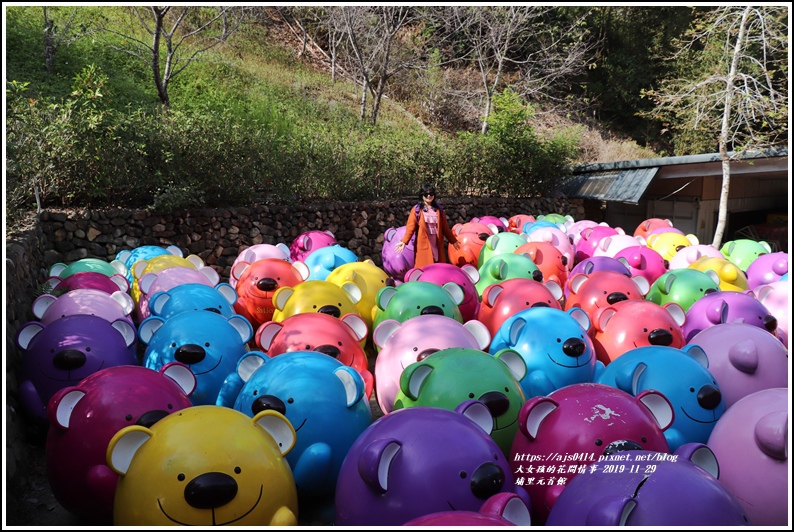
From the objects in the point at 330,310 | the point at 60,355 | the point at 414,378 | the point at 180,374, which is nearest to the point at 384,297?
the point at 330,310

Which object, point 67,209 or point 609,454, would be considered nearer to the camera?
point 609,454

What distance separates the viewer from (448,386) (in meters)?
4.08

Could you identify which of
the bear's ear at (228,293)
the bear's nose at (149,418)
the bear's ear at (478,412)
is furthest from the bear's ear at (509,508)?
the bear's ear at (228,293)

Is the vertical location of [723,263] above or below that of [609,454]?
above

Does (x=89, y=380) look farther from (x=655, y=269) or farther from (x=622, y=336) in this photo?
(x=655, y=269)

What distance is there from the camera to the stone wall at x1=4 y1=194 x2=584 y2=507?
4.79 m

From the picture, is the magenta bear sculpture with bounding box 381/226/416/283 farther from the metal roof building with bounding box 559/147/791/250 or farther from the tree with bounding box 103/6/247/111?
the tree with bounding box 103/6/247/111

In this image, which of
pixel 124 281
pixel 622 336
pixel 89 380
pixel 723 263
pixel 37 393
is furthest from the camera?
pixel 723 263

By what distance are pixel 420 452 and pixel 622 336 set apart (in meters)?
3.12

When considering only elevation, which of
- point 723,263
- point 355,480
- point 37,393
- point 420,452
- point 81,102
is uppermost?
point 81,102

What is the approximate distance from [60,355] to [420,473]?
10.1 ft

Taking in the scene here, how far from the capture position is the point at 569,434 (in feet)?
11.6

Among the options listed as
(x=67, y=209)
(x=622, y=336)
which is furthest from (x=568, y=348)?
(x=67, y=209)

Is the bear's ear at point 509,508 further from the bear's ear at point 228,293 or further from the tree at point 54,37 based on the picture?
the tree at point 54,37
